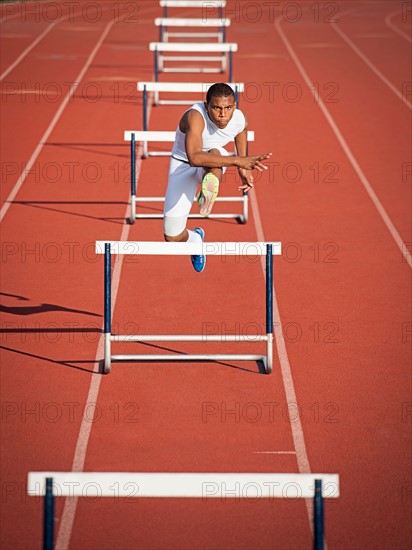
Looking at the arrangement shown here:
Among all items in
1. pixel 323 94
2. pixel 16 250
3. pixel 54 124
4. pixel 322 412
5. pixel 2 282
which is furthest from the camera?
pixel 323 94

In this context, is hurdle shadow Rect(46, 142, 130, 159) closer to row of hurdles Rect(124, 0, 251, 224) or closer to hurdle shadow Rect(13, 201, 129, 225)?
row of hurdles Rect(124, 0, 251, 224)

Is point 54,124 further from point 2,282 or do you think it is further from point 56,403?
point 56,403

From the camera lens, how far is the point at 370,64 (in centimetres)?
Answer: 1819

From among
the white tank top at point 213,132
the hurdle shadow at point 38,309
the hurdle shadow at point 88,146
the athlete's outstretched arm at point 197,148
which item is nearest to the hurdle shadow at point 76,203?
the hurdle shadow at point 88,146

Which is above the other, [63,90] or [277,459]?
[63,90]

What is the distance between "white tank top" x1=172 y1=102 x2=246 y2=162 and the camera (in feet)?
22.0

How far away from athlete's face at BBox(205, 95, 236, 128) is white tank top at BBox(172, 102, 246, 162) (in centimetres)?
7

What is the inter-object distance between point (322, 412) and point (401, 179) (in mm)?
5830

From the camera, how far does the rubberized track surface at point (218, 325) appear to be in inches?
200

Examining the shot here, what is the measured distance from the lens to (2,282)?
8.41m

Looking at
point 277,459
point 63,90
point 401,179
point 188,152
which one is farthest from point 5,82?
point 277,459

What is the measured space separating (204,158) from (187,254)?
0.58 meters

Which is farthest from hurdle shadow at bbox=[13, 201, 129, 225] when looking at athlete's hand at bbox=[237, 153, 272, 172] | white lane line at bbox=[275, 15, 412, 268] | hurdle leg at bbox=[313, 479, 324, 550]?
hurdle leg at bbox=[313, 479, 324, 550]

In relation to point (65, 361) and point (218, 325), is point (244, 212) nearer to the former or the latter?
point (218, 325)
